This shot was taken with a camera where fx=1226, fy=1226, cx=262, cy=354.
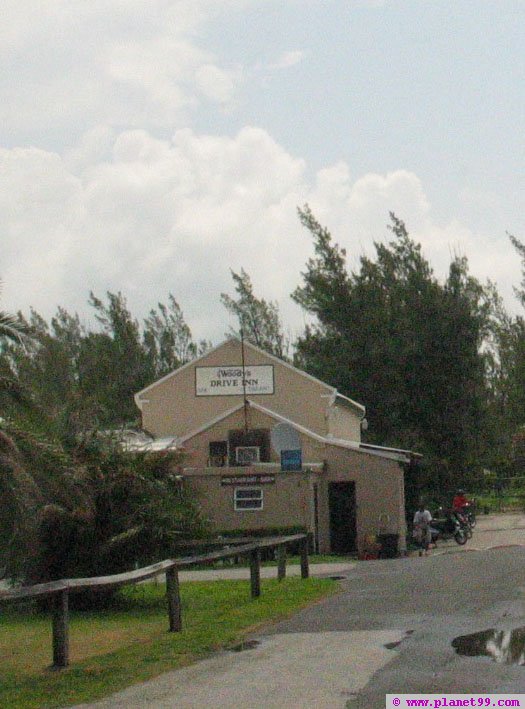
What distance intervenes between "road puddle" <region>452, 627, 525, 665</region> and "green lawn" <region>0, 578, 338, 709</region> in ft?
8.88

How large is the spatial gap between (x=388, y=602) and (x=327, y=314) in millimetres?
49935

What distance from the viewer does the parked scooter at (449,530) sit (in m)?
41.7

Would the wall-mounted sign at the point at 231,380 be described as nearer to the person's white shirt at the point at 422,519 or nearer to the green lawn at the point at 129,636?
the person's white shirt at the point at 422,519

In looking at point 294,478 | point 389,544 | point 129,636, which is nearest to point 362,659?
point 129,636

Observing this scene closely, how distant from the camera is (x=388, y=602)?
17.4 meters

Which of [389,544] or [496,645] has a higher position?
[496,645]

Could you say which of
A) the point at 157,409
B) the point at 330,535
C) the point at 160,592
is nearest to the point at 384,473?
the point at 330,535

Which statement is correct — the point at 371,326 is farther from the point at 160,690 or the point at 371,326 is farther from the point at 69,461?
the point at 160,690

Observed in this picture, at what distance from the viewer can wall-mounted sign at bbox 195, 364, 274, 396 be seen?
4884cm

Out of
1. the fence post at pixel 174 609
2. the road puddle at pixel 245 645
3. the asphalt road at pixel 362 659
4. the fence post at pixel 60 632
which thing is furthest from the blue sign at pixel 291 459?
the fence post at pixel 60 632

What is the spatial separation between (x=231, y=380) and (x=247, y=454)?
24.4 ft

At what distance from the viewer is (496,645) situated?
12234 mm

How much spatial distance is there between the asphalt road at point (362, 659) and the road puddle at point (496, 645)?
0.15m

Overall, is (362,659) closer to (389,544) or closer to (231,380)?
(389,544)
